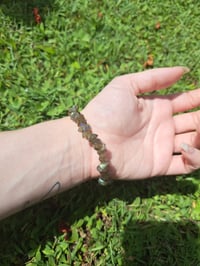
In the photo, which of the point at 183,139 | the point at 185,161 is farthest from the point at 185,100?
the point at 185,161

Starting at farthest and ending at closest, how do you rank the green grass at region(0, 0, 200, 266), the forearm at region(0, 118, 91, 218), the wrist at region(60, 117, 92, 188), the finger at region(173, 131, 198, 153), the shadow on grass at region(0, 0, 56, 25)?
the shadow on grass at region(0, 0, 56, 25) < the finger at region(173, 131, 198, 153) < the green grass at region(0, 0, 200, 266) < the wrist at region(60, 117, 92, 188) < the forearm at region(0, 118, 91, 218)

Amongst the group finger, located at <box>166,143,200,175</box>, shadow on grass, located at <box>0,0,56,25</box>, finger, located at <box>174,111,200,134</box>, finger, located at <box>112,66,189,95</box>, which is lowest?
finger, located at <box>166,143,200,175</box>

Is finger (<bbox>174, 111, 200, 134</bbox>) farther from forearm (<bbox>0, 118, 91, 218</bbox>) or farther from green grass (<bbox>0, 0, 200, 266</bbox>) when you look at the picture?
forearm (<bbox>0, 118, 91, 218</bbox>)

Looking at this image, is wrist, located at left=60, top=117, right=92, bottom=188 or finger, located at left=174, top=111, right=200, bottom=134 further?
finger, located at left=174, top=111, right=200, bottom=134

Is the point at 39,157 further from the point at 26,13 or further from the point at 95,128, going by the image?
the point at 26,13

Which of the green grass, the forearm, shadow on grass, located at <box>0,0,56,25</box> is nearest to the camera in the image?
the forearm

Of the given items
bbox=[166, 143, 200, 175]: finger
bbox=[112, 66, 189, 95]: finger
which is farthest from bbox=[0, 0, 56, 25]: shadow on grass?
bbox=[166, 143, 200, 175]: finger

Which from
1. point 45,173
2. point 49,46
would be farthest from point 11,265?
point 49,46
